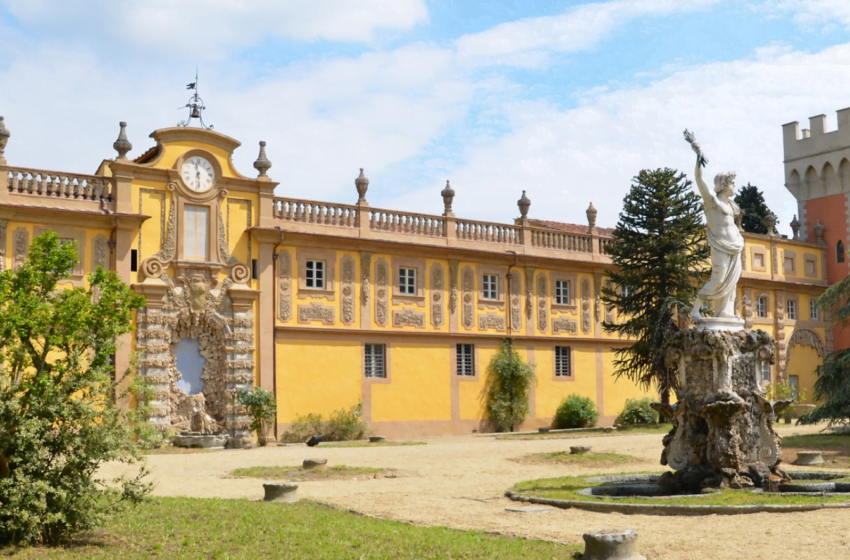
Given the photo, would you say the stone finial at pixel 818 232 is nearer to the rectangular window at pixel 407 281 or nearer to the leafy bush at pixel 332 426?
the rectangular window at pixel 407 281

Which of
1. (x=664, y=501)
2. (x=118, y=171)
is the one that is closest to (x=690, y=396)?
(x=664, y=501)

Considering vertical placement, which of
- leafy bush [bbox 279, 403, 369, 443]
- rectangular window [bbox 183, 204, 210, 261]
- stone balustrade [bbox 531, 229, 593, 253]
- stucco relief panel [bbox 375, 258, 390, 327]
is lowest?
leafy bush [bbox 279, 403, 369, 443]

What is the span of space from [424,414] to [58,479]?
2356 centimetres

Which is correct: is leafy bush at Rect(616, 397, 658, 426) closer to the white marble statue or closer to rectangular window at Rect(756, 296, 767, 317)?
rectangular window at Rect(756, 296, 767, 317)

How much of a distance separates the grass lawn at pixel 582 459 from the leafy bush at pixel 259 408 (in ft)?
30.9

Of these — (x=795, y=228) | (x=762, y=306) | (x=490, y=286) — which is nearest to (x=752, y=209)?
(x=795, y=228)

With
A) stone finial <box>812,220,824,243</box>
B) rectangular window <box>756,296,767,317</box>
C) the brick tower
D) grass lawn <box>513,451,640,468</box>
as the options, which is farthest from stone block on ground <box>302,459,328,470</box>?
stone finial <box>812,220,824,243</box>

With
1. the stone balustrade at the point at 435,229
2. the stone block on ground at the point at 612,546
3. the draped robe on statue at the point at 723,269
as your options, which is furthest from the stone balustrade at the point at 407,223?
the stone block on ground at the point at 612,546

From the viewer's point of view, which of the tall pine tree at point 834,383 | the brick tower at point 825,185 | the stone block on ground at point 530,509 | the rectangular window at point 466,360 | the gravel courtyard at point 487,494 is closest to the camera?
the gravel courtyard at point 487,494

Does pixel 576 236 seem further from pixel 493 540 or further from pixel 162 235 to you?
pixel 493 540

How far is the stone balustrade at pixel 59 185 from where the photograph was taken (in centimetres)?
2691

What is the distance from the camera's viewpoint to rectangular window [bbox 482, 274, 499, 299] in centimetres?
3475

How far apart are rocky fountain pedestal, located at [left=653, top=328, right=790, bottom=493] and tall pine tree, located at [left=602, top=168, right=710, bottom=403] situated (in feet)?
55.6

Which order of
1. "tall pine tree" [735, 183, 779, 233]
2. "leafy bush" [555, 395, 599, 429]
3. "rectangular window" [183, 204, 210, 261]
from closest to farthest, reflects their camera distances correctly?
"rectangular window" [183, 204, 210, 261] → "leafy bush" [555, 395, 599, 429] → "tall pine tree" [735, 183, 779, 233]
